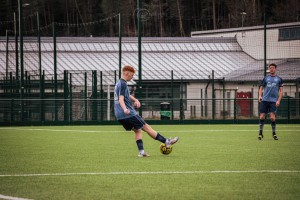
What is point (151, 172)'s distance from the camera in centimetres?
943

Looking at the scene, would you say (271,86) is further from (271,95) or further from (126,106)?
(126,106)

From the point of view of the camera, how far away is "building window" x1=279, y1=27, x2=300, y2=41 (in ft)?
145

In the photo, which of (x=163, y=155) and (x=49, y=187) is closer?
(x=49, y=187)

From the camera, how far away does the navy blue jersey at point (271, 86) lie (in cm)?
1691

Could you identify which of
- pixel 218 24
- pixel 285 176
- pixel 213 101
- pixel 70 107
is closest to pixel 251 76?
pixel 213 101

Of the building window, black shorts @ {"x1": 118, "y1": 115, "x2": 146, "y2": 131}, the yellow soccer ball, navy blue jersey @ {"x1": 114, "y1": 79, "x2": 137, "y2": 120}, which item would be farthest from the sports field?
the building window

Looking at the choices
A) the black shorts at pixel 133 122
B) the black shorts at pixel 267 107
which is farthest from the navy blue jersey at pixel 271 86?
the black shorts at pixel 133 122

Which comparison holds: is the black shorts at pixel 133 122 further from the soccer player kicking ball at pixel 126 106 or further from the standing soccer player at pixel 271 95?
the standing soccer player at pixel 271 95

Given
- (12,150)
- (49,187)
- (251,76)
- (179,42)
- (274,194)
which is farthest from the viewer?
(179,42)

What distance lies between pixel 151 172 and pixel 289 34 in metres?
37.0

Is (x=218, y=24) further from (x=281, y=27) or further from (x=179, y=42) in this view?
(x=281, y=27)

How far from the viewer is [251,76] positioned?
3978 centimetres

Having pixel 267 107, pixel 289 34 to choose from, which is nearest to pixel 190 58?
pixel 289 34

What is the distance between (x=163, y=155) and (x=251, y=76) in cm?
2829
